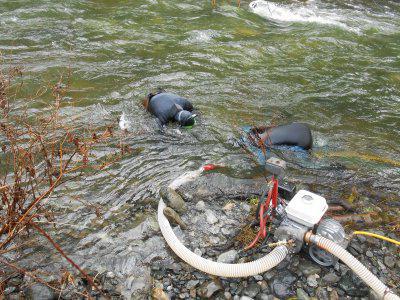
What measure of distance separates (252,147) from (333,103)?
2.18 metres

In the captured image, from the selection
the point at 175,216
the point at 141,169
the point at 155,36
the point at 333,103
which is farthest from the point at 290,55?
the point at 175,216

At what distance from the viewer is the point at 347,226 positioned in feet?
12.1

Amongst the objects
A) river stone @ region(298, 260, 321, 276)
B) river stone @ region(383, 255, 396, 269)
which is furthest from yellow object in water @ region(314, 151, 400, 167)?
river stone @ region(298, 260, 321, 276)

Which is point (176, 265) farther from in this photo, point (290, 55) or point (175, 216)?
point (290, 55)

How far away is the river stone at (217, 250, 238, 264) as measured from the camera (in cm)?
332

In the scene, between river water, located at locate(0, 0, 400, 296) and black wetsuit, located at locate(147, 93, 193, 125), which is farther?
black wetsuit, located at locate(147, 93, 193, 125)

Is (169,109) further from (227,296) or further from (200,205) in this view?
(227,296)

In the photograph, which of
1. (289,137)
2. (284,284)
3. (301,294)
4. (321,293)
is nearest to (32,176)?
(284,284)

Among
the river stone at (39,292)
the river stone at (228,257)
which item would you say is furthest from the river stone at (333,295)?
the river stone at (39,292)

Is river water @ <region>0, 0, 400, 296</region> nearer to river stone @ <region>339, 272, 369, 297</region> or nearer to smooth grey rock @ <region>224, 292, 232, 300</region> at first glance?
smooth grey rock @ <region>224, 292, 232, 300</region>

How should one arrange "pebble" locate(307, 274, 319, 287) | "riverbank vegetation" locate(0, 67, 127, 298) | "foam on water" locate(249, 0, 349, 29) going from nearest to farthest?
"riverbank vegetation" locate(0, 67, 127, 298) < "pebble" locate(307, 274, 319, 287) < "foam on water" locate(249, 0, 349, 29)

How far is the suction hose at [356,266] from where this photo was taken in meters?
2.72

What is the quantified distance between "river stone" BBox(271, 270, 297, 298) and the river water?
1414 millimetres

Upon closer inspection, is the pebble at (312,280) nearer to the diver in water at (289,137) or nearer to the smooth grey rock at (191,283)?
the smooth grey rock at (191,283)
